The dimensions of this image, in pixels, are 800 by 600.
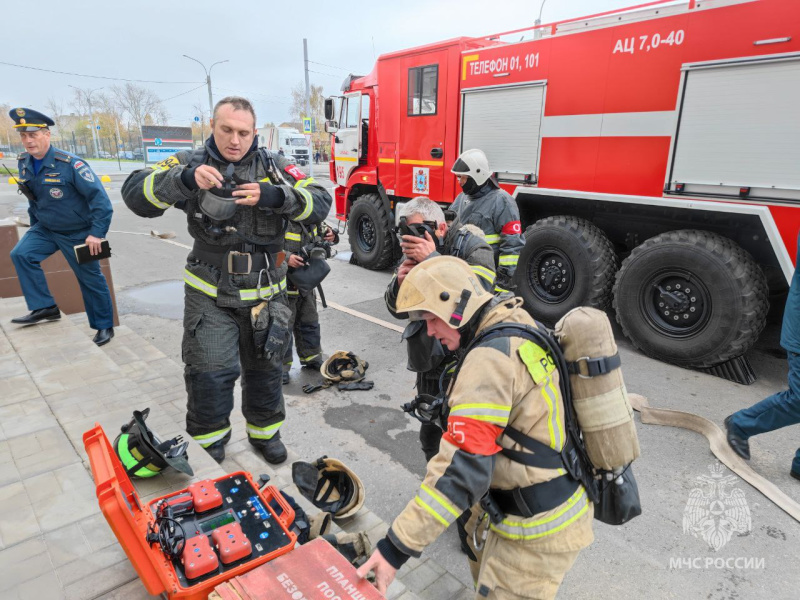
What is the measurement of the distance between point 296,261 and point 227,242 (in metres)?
1.28

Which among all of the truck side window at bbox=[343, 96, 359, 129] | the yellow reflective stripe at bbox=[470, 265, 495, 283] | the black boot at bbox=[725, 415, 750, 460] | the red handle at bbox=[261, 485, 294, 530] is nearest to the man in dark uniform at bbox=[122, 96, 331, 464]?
the red handle at bbox=[261, 485, 294, 530]

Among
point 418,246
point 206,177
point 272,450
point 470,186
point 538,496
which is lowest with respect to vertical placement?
point 272,450

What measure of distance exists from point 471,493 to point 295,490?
5.03ft

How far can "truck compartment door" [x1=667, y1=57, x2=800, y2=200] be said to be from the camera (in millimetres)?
3959

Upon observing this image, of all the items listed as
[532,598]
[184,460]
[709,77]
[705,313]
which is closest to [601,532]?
[532,598]

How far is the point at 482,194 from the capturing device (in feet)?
13.3

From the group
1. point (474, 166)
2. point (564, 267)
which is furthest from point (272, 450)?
point (564, 267)

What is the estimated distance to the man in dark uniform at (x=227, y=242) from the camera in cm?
248

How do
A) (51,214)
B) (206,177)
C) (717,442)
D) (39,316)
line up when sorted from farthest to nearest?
(39,316)
(51,214)
(717,442)
(206,177)

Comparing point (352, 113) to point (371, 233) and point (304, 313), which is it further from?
point (304, 313)

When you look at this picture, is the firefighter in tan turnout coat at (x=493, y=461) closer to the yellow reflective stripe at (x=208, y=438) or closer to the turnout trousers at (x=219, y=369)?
the turnout trousers at (x=219, y=369)

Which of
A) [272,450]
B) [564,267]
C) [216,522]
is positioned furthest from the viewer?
[564,267]

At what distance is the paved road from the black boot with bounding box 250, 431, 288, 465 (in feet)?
1.33

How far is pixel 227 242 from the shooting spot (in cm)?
263
